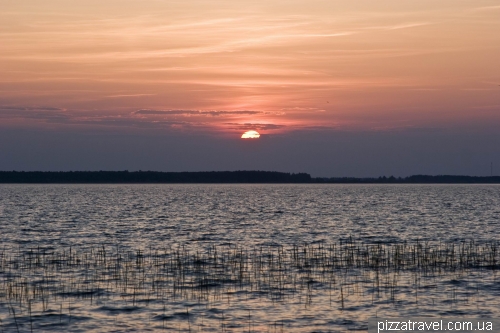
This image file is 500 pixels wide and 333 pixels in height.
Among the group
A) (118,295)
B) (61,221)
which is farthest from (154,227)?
(118,295)

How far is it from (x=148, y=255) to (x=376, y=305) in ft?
59.3

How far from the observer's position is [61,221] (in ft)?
232

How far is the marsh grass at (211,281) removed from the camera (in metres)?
24.6

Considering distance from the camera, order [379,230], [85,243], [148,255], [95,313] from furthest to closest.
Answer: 1. [379,230]
2. [85,243]
3. [148,255]
4. [95,313]

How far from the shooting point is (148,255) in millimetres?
40125

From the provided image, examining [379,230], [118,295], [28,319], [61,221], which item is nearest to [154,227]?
[61,221]

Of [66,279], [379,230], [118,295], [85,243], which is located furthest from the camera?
[379,230]

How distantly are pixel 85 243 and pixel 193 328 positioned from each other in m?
27.5

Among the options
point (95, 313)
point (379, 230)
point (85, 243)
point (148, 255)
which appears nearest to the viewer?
point (95, 313)

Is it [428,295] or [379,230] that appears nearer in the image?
[428,295]

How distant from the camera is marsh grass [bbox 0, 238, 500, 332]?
968 inches

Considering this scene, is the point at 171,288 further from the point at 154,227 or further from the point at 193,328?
the point at 154,227

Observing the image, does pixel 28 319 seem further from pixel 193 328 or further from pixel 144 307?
pixel 193 328

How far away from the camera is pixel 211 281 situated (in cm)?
3075
